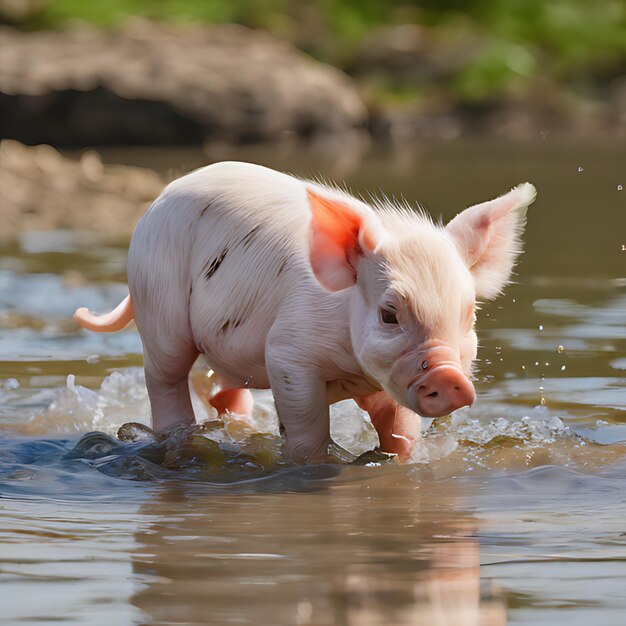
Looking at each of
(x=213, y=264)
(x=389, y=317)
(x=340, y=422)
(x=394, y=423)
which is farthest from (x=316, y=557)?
(x=340, y=422)

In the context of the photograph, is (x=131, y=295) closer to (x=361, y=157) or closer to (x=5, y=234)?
(x=5, y=234)

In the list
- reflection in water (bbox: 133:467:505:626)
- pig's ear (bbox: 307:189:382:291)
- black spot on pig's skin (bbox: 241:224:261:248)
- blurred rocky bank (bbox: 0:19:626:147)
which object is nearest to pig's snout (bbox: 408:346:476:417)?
reflection in water (bbox: 133:467:505:626)

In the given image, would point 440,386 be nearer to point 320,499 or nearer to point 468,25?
point 320,499

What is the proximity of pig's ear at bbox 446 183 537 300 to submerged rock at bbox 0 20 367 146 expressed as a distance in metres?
13.9

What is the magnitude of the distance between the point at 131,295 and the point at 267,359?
832 mm

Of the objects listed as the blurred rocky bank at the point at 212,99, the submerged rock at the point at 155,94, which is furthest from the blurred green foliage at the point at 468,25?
the submerged rock at the point at 155,94

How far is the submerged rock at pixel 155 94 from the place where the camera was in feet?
59.9

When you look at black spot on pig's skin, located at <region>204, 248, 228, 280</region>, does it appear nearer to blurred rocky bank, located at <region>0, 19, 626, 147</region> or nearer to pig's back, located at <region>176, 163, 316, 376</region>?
pig's back, located at <region>176, 163, 316, 376</region>

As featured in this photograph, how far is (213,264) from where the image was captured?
4.79m

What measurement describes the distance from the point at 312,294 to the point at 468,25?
816 inches

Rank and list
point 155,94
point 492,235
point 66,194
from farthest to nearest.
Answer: point 155,94
point 66,194
point 492,235

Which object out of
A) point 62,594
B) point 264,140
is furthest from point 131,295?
point 264,140

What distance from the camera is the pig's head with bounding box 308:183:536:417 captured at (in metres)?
4.05

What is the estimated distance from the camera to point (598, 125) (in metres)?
20.4
